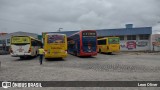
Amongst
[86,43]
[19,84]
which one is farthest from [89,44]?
[19,84]

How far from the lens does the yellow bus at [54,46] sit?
21.1 m

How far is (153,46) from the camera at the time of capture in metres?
46.6

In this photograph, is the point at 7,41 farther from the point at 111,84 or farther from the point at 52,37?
the point at 111,84

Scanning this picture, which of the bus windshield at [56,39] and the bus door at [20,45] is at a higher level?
the bus windshield at [56,39]

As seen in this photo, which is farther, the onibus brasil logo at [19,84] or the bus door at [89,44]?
the bus door at [89,44]

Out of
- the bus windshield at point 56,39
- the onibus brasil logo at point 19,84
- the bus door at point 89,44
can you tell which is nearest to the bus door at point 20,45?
the bus windshield at point 56,39

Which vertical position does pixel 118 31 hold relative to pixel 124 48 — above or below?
above

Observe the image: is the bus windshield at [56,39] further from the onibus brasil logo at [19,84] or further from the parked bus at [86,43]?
the onibus brasil logo at [19,84]

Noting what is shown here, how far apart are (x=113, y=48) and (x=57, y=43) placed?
14.6 m

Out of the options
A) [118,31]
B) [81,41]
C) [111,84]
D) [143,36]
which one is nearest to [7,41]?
[118,31]

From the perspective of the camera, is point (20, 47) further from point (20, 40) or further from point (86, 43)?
point (86, 43)

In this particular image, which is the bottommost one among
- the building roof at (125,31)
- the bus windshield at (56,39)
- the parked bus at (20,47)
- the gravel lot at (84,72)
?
the gravel lot at (84,72)

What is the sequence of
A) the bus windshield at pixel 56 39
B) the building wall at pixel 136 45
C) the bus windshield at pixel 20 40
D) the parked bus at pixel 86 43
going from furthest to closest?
the building wall at pixel 136 45, the parked bus at pixel 86 43, the bus windshield at pixel 20 40, the bus windshield at pixel 56 39

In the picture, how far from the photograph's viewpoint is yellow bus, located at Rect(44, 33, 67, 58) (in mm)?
21062
